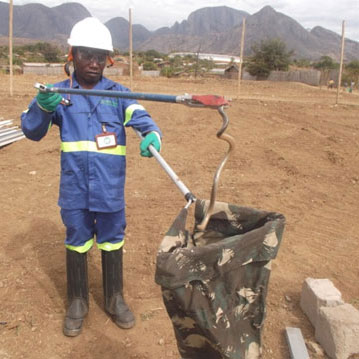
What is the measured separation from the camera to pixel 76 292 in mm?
2662

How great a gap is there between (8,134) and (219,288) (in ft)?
22.9

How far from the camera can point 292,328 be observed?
2568 mm

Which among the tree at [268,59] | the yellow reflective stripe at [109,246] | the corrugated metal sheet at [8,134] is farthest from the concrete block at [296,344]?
the tree at [268,59]

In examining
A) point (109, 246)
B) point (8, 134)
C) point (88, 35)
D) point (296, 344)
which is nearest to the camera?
point (88, 35)

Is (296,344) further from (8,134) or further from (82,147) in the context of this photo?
(8,134)

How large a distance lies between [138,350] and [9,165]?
4.43m

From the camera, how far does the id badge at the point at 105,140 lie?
2301 mm

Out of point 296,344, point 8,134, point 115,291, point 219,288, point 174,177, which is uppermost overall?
point 174,177

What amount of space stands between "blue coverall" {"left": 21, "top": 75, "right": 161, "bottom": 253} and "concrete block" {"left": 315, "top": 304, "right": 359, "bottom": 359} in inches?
55.7

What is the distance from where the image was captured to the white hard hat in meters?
2.23

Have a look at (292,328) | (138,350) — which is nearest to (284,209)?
(292,328)

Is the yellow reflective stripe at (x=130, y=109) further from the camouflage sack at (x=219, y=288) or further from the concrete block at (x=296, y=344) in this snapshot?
the concrete block at (x=296, y=344)

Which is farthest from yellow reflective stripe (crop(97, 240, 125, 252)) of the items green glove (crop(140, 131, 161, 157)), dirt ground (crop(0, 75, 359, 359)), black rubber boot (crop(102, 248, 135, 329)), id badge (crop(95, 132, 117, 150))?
green glove (crop(140, 131, 161, 157))

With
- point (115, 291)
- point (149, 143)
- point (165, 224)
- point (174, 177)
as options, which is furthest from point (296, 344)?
point (165, 224)
